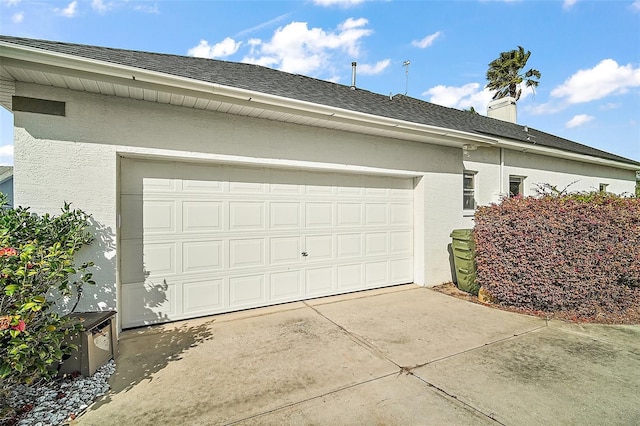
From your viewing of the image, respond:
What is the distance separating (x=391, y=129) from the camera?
216 inches

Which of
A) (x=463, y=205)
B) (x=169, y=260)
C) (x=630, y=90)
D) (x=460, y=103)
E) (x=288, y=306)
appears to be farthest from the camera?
(x=460, y=103)

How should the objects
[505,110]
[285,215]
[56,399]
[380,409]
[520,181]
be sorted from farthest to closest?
[505,110] → [520,181] → [285,215] → [56,399] → [380,409]

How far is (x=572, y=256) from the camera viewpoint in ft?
15.8

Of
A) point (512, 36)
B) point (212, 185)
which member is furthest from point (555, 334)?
point (512, 36)

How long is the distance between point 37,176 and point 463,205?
810 centimetres

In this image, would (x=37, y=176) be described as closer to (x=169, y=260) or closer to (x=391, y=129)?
(x=169, y=260)

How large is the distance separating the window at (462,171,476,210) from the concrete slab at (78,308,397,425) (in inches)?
211

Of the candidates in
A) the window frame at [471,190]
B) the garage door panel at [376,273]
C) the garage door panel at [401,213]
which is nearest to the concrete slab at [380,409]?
the garage door panel at [376,273]

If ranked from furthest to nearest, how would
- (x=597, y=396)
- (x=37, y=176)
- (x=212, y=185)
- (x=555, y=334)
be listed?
(x=212, y=185), (x=555, y=334), (x=37, y=176), (x=597, y=396)

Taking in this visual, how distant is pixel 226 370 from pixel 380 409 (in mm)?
1650

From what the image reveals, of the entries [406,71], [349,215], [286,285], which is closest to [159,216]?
[286,285]

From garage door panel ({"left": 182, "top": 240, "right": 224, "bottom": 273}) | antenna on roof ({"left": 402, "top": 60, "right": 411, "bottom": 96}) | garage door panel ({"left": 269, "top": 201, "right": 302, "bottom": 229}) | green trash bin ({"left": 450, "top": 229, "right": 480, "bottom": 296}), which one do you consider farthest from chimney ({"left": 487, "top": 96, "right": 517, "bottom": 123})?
garage door panel ({"left": 182, "top": 240, "right": 224, "bottom": 273})

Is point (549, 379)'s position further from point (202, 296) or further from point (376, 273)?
point (202, 296)

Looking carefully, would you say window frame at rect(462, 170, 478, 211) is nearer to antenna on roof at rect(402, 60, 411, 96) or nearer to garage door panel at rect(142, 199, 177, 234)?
antenna on roof at rect(402, 60, 411, 96)
